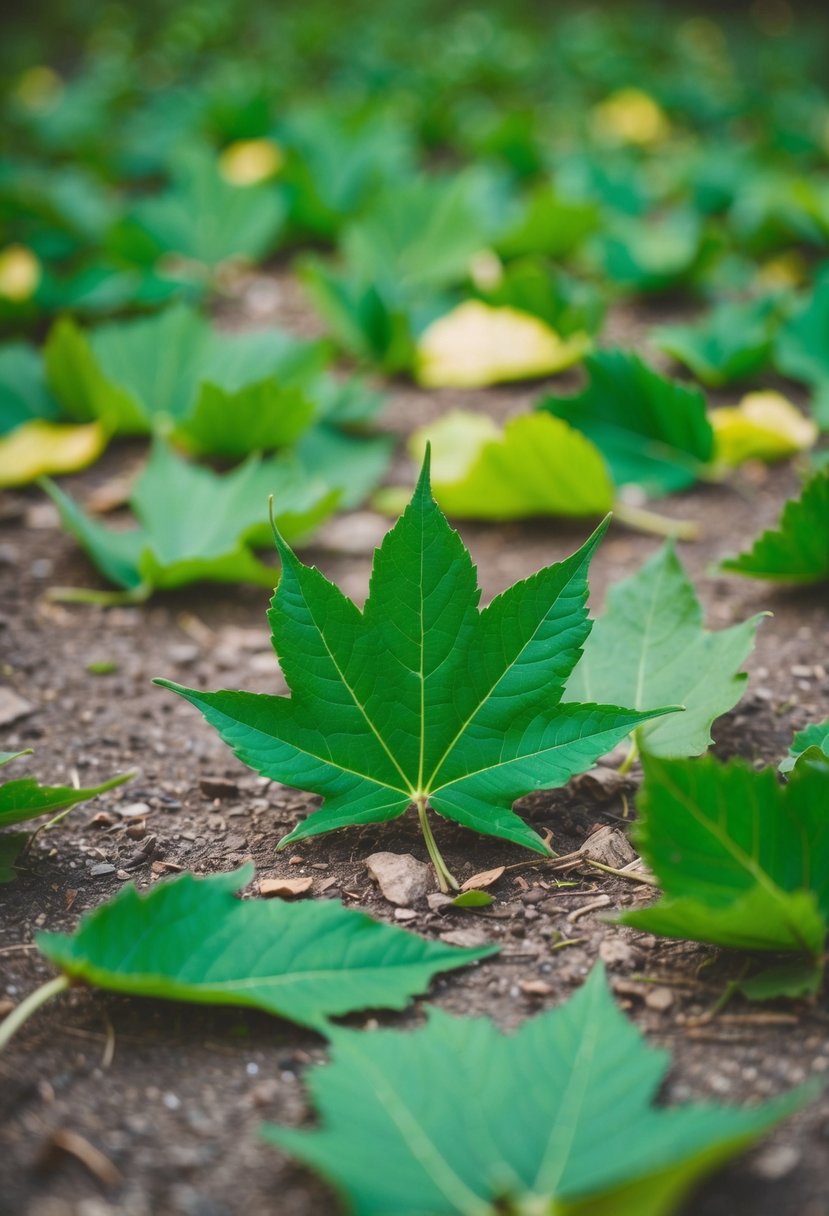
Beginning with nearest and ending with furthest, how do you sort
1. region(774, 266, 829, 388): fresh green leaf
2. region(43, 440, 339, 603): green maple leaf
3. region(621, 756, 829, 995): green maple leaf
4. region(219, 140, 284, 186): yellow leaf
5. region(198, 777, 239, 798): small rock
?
region(621, 756, 829, 995): green maple leaf, region(198, 777, 239, 798): small rock, region(43, 440, 339, 603): green maple leaf, region(774, 266, 829, 388): fresh green leaf, region(219, 140, 284, 186): yellow leaf

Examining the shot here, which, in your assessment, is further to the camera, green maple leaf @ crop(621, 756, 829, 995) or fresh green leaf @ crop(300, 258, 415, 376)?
fresh green leaf @ crop(300, 258, 415, 376)

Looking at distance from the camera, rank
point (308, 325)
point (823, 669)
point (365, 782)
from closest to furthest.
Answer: point (365, 782) → point (823, 669) → point (308, 325)

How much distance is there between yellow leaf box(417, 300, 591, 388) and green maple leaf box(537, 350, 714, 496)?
22 cm

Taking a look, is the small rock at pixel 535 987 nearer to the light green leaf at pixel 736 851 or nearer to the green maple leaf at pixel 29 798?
the light green leaf at pixel 736 851

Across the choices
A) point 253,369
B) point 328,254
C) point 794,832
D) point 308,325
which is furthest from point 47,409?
point 794,832

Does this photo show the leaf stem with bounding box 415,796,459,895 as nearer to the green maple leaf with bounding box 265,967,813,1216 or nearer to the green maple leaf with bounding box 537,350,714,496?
the green maple leaf with bounding box 265,967,813,1216

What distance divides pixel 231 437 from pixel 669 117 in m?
1.93

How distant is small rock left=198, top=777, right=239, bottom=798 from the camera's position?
2.85 feet

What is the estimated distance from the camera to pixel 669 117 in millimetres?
2729

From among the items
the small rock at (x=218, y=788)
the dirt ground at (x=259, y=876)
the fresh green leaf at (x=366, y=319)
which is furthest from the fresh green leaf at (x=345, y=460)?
the small rock at (x=218, y=788)

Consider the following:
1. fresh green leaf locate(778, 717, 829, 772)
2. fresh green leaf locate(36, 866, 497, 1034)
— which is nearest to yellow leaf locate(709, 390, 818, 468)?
fresh green leaf locate(778, 717, 829, 772)

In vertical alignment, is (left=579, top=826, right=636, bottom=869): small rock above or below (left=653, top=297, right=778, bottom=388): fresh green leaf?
below

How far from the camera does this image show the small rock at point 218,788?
0.87m

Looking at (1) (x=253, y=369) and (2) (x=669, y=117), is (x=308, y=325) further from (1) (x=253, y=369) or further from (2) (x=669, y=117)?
(2) (x=669, y=117)
